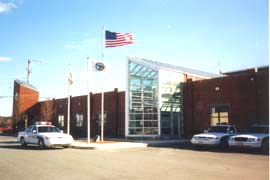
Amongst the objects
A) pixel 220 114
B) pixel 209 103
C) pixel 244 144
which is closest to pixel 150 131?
pixel 209 103

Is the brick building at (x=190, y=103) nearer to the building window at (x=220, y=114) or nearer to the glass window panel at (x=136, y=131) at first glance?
the building window at (x=220, y=114)

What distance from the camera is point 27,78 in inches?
2312

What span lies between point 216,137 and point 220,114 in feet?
26.8

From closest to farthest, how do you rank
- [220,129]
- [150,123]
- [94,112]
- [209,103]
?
[220,129], [209,103], [150,123], [94,112]

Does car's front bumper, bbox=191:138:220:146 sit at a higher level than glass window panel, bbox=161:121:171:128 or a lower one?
lower

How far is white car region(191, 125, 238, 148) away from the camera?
68.1ft

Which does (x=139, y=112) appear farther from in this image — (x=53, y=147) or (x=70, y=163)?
(x=70, y=163)

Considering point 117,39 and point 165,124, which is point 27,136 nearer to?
point 117,39

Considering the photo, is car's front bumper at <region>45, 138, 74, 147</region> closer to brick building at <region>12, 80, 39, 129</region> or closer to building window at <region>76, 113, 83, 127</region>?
building window at <region>76, 113, 83, 127</region>

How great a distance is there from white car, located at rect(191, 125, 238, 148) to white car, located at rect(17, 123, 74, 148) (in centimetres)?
789

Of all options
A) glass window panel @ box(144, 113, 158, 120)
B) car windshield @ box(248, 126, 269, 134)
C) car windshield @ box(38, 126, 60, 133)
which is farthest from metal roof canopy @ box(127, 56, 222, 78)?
car windshield @ box(248, 126, 269, 134)

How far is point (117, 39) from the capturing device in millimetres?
25828

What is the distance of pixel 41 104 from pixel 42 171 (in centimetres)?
4296

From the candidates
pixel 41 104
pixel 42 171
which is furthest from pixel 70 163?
pixel 41 104
